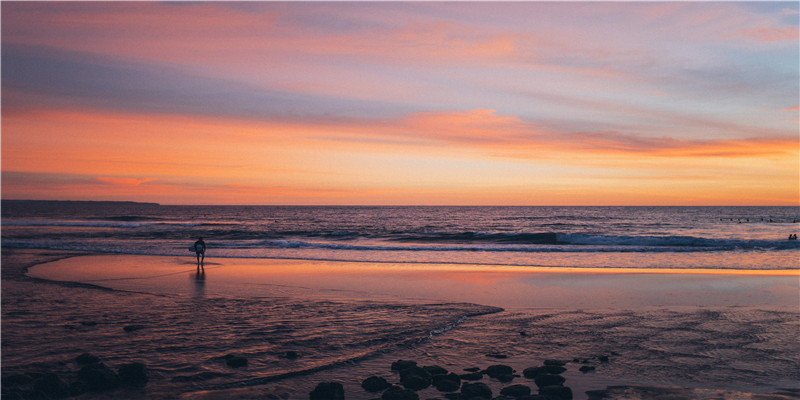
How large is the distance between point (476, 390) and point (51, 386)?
5430 mm

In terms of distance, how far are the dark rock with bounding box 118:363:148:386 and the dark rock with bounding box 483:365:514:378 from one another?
4829 mm

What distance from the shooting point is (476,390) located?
6273 millimetres

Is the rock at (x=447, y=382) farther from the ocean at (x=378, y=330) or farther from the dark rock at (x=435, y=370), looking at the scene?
the ocean at (x=378, y=330)

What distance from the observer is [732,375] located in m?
7.13

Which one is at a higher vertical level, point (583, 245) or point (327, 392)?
point (327, 392)

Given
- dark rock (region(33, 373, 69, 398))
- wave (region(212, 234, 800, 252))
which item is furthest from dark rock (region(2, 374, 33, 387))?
wave (region(212, 234, 800, 252))

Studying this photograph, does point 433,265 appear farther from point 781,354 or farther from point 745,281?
point 781,354

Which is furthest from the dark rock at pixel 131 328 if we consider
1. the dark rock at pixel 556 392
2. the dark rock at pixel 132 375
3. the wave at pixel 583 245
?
the wave at pixel 583 245

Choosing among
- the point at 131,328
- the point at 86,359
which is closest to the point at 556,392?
the point at 86,359

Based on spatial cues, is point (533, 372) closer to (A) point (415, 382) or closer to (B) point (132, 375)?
(A) point (415, 382)

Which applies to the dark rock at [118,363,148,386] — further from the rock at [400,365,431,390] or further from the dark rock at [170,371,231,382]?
the rock at [400,365,431,390]

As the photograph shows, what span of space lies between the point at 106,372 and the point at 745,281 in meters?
18.6

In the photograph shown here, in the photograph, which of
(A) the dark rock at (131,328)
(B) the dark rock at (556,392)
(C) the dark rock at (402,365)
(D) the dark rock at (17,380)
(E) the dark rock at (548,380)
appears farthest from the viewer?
(A) the dark rock at (131,328)

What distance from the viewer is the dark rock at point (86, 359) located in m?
7.37
